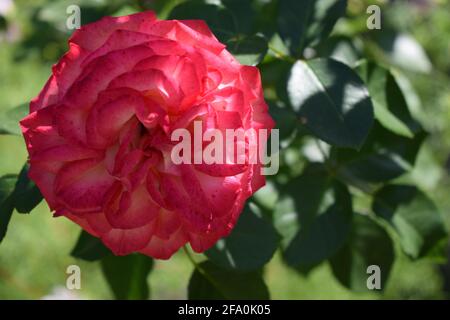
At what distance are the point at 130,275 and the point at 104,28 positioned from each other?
463 mm

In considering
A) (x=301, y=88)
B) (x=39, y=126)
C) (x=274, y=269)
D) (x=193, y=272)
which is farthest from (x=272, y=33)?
Answer: (x=274, y=269)

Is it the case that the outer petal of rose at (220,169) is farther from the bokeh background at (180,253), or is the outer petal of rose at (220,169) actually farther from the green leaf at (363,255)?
the bokeh background at (180,253)

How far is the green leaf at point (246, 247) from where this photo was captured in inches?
33.6

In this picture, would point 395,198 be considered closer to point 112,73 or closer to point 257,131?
point 257,131

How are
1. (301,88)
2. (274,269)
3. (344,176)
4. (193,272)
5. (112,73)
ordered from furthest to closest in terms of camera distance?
(274,269) < (344,176) < (193,272) < (301,88) < (112,73)

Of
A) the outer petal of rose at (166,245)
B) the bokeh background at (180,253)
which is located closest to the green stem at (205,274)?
the outer petal of rose at (166,245)

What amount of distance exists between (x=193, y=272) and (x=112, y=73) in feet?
1.34

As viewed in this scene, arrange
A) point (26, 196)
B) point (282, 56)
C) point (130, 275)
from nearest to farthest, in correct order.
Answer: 1. point (26, 196)
2. point (282, 56)
3. point (130, 275)

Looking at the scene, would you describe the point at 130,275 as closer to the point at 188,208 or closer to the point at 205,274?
the point at 205,274

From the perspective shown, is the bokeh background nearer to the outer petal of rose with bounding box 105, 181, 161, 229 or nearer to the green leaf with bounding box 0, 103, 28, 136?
the green leaf with bounding box 0, 103, 28, 136

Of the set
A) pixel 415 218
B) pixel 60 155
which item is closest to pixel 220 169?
pixel 60 155

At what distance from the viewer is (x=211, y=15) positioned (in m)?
0.86

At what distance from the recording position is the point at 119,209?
2.14 feet

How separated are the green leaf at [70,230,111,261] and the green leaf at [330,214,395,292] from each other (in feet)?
1.26
